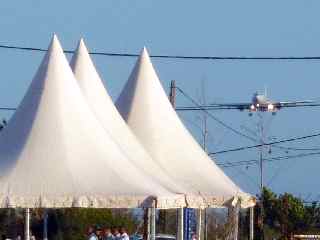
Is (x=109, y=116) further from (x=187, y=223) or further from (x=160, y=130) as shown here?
(x=187, y=223)

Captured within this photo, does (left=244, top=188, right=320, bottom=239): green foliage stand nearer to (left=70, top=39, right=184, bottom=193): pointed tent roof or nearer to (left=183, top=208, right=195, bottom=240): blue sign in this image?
(left=183, top=208, right=195, bottom=240): blue sign

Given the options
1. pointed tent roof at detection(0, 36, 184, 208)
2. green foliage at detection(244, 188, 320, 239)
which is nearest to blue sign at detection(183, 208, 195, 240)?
pointed tent roof at detection(0, 36, 184, 208)

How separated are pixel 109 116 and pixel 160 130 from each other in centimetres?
304

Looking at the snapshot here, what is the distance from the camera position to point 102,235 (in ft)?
121

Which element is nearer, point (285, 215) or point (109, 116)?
point (109, 116)

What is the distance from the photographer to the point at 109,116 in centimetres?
3042

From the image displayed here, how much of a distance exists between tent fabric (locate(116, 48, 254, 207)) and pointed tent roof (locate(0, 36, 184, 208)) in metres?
5.17

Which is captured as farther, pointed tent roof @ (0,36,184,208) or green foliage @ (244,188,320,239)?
green foliage @ (244,188,320,239)

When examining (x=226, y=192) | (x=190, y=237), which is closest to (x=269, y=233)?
(x=190, y=237)

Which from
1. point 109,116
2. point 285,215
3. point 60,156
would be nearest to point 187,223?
point 109,116

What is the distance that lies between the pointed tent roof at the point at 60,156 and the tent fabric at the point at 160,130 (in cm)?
517

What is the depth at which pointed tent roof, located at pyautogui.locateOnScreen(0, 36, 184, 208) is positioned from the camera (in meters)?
25.0

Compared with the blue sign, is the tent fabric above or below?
above

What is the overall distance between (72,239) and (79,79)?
15677 millimetres
